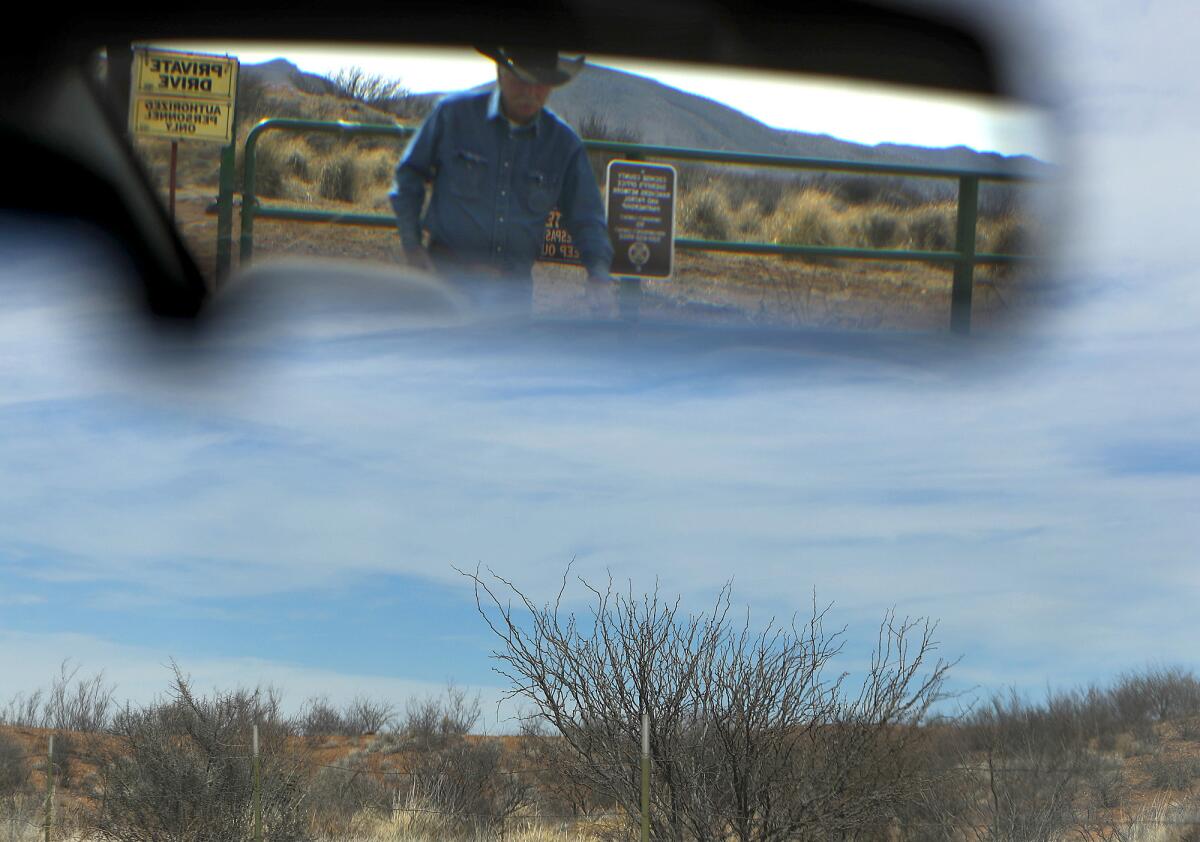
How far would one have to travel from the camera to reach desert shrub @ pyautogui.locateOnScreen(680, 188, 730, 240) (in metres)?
7.89

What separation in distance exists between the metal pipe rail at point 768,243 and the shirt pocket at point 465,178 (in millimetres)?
990

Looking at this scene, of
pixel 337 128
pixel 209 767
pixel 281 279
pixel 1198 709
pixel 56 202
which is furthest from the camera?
pixel 1198 709

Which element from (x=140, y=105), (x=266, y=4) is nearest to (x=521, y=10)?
(x=266, y=4)

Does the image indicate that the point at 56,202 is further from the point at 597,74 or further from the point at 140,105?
Result: the point at 597,74

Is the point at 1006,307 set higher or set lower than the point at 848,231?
lower

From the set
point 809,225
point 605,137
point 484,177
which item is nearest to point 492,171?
point 484,177

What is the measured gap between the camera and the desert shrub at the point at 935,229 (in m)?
7.89

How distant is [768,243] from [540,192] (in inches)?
109

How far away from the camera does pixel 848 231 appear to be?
8.30 meters

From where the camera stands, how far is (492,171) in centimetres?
564

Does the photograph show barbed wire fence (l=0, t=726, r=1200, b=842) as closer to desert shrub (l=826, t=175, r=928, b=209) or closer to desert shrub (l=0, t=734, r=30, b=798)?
desert shrub (l=0, t=734, r=30, b=798)

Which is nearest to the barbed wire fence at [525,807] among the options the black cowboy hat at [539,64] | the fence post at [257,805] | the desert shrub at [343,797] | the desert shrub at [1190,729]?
the fence post at [257,805]

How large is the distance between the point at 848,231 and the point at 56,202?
16.5ft

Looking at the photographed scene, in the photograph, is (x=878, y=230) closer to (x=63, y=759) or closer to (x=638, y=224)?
(x=638, y=224)
